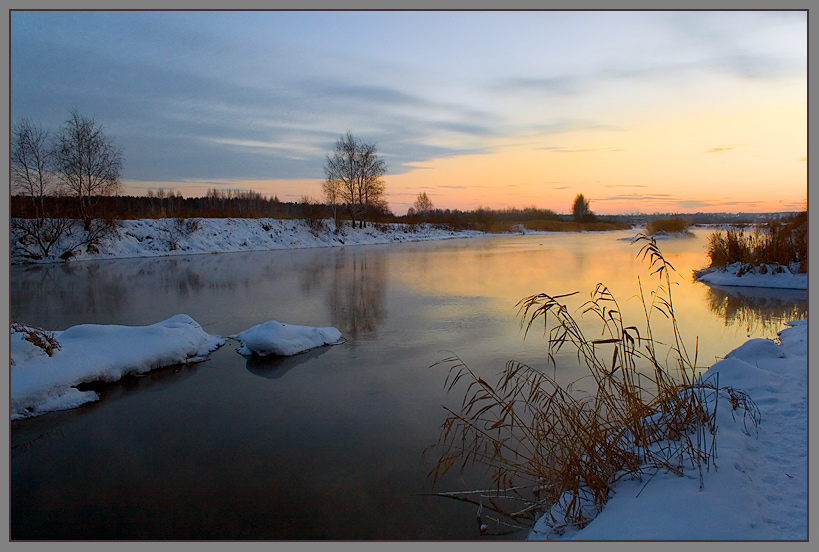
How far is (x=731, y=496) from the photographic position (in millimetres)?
2520

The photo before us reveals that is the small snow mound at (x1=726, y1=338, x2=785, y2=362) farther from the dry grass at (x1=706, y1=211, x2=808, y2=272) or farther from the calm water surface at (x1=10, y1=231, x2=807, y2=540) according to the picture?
the dry grass at (x1=706, y1=211, x2=808, y2=272)

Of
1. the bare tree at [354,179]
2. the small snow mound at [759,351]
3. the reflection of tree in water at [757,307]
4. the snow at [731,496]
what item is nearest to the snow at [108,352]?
the snow at [731,496]

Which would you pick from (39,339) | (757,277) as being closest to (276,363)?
(39,339)

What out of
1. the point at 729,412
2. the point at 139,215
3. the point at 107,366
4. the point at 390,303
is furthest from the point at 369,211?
the point at 729,412

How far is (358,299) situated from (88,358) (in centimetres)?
552

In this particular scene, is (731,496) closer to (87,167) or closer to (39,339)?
(39,339)

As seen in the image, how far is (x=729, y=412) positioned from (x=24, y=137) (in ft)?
77.7

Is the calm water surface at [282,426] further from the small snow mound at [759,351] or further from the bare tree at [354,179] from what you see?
the bare tree at [354,179]

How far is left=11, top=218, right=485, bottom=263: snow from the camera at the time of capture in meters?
20.4

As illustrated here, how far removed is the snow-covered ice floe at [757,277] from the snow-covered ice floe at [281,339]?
417 inches

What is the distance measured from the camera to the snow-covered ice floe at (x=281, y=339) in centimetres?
652

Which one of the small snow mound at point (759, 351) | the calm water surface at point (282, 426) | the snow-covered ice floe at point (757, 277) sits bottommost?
the calm water surface at point (282, 426)

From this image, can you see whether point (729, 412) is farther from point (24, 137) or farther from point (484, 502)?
point (24, 137)

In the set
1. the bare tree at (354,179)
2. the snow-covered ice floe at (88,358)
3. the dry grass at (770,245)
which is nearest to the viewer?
the snow-covered ice floe at (88,358)
